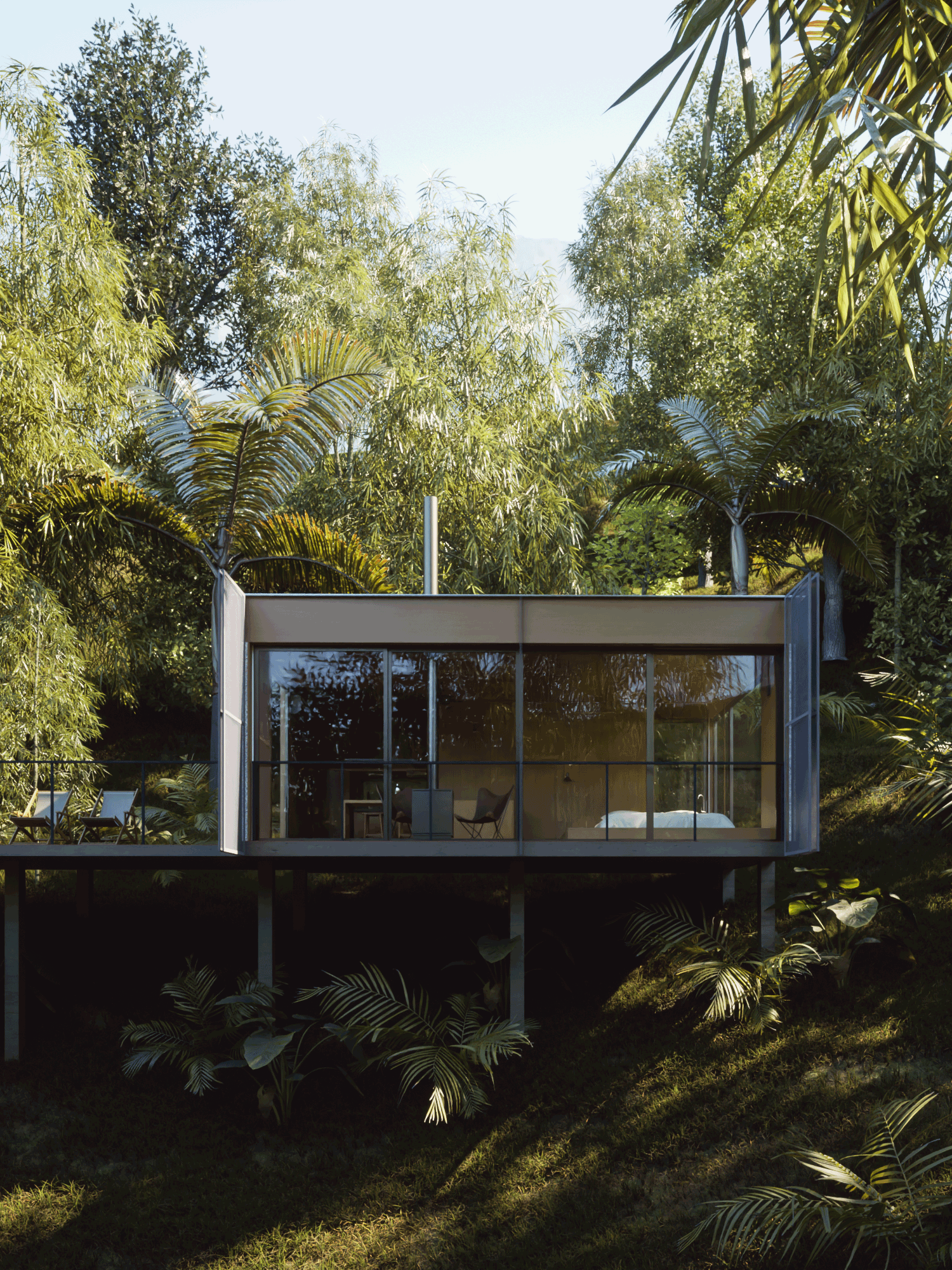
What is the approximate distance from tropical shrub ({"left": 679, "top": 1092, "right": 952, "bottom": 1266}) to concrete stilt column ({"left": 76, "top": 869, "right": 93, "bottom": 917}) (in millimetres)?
8605

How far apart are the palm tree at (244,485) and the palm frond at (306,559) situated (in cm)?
1

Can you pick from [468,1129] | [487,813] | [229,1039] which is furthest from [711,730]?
[229,1039]

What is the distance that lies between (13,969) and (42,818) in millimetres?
1702

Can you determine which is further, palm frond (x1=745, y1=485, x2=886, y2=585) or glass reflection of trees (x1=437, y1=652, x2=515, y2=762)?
palm frond (x1=745, y1=485, x2=886, y2=585)

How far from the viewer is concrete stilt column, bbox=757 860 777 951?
12.3 m

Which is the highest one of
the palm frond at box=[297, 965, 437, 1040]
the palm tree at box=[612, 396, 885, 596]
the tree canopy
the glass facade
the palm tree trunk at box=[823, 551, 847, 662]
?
the tree canopy

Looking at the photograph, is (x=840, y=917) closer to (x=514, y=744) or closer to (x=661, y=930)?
(x=661, y=930)

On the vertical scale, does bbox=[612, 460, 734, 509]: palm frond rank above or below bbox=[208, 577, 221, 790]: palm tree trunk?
above

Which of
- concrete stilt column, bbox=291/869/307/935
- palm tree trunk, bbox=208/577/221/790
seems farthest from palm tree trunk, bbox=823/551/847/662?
palm tree trunk, bbox=208/577/221/790

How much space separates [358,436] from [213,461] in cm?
542

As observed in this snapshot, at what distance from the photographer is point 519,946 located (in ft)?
38.6

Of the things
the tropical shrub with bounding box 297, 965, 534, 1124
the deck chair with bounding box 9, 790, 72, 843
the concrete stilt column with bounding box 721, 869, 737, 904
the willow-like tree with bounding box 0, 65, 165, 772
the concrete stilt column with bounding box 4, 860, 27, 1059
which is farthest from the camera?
the concrete stilt column with bounding box 721, 869, 737, 904

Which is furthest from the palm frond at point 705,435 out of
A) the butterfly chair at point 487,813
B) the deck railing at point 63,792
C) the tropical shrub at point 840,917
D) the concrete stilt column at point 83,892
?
the concrete stilt column at point 83,892

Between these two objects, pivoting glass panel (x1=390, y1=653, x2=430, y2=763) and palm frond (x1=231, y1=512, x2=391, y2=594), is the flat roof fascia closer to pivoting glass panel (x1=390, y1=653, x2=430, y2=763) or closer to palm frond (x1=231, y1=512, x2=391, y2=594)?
pivoting glass panel (x1=390, y1=653, x2=430, y2=763)
